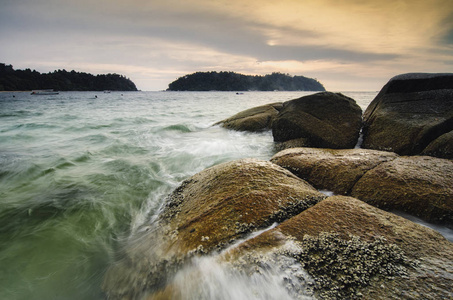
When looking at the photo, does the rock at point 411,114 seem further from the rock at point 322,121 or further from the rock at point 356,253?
the rock at point 356,253

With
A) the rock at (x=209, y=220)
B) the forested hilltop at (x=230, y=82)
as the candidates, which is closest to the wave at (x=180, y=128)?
the rock at (x=209, y=220)

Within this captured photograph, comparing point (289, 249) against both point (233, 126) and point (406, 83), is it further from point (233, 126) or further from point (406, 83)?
point (233, 126)

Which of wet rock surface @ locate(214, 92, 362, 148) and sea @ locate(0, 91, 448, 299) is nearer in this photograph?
sea @ locate(0, 91, 448, 299)

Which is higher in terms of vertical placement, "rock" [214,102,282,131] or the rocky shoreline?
"rock" [214,102,282,131]

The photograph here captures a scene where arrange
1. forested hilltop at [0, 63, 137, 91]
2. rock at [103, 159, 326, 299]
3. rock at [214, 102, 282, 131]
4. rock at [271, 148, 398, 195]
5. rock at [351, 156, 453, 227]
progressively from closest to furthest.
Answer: rock at [103, 159, 326, 299] < rock at [351, 156, 453, 227] < rock at [271, 148, 398, 195] < rock at [214, 102, 282, 131] < forested hilltop at [0, 63, 137, 91]

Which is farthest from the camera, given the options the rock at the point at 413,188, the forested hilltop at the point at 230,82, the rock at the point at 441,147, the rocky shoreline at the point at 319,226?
the forested hilltop at the point at 230,82

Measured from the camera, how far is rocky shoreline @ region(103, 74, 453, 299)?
1640 millimetres

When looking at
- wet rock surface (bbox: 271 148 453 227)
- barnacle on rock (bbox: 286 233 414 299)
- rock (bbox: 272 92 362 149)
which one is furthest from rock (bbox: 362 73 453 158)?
barnacle on rock (bbox: 286 233 414 299)

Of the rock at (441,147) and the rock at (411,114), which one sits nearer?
the rock at (441,147)

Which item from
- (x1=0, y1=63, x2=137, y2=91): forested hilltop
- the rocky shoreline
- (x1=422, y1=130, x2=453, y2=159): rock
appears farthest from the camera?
(x1=0, y1=63, x2=137, y2=91): forested hilltop

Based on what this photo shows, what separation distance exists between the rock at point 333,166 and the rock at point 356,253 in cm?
95

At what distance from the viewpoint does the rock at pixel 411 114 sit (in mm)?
4422

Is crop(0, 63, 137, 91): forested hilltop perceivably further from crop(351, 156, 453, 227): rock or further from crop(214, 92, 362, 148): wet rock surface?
crop(351, 156, 453, 227): rock

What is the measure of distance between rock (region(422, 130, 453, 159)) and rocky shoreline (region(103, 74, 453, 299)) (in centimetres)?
1
